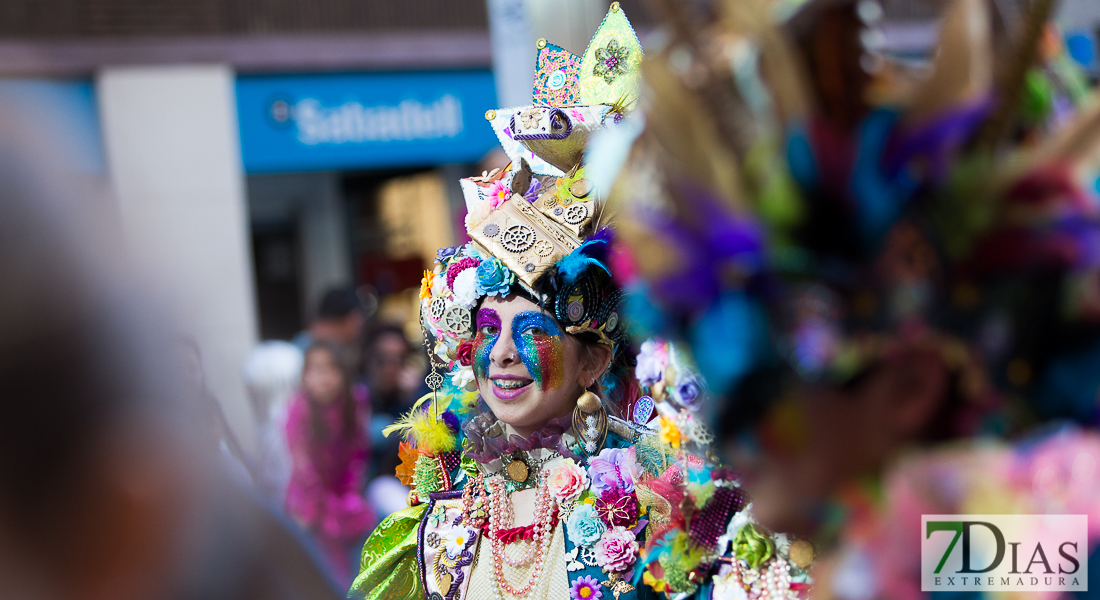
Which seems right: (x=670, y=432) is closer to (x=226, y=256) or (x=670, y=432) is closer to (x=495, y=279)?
(x=495, y=279)

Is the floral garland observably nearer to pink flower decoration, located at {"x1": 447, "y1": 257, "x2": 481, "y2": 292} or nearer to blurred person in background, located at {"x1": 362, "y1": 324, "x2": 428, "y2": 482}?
pink flower decoration, located at {"x1": 447, "y1": 257, "x2": 481, "y2": 292}

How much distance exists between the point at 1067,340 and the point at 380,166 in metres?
8.58

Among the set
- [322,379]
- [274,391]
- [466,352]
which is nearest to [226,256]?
[466,352]

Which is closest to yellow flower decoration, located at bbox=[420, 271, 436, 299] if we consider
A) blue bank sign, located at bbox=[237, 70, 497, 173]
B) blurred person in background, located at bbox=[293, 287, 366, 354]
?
blurred person in background, located at bbox=[293, 287, 366, 354]

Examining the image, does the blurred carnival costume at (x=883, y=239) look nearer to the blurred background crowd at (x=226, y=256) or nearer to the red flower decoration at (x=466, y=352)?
the blurred background crowd at (x=226, y=256)

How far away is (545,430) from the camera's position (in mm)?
2697

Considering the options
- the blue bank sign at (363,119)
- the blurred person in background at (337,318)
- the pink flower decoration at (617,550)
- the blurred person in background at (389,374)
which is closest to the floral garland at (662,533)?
the pink flower decoration at (617,550)

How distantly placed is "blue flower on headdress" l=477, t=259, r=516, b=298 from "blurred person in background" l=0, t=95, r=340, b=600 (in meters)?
1.68

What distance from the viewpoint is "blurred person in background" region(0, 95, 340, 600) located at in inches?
37.8

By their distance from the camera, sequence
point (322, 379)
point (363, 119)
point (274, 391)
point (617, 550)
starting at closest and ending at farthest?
point (617, 550), point (322, 379), point (274, 391), point (363, 119)

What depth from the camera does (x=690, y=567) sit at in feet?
7.28

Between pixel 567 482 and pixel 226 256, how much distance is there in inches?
61.5

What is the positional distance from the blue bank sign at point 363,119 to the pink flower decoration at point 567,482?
22.5 ft

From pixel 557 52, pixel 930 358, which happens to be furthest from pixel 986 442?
pixel 557 52
